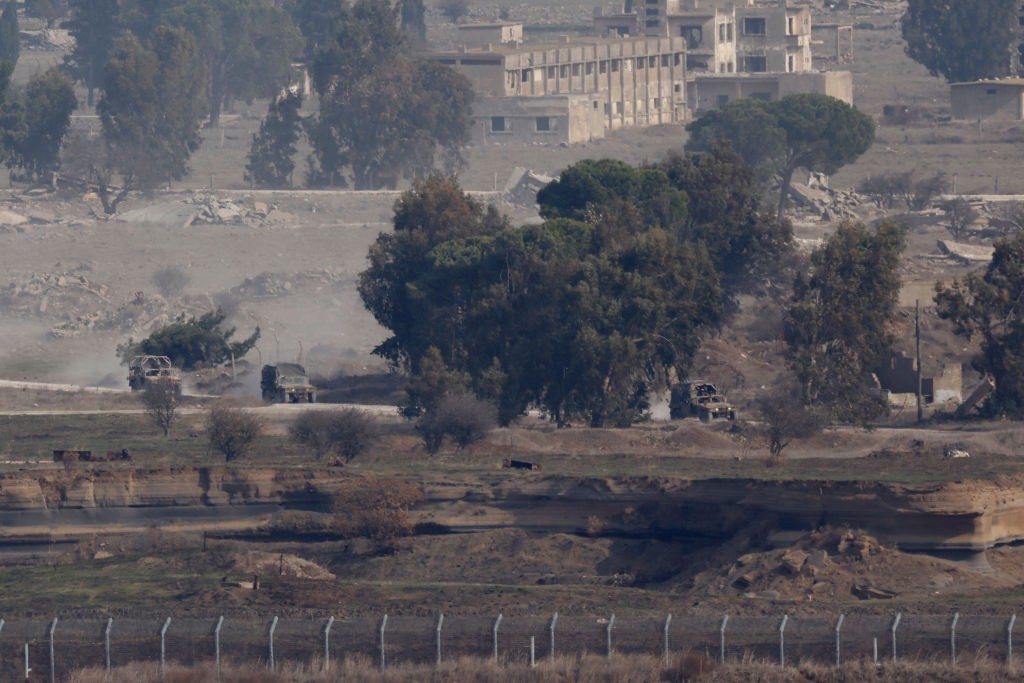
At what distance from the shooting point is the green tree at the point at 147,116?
127562 millimetres

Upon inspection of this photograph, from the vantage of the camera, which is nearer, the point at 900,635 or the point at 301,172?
the point at 900,635

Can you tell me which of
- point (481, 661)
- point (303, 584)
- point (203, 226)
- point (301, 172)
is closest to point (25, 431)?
point (303, 584)

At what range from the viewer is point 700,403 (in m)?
69.3

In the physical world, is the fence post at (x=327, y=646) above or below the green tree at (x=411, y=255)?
below

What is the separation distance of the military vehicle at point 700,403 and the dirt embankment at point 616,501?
18227 mm

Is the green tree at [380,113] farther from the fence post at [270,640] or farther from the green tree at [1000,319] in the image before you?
the fence post at [270,640]

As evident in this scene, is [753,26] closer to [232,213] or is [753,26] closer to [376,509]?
[232,213]

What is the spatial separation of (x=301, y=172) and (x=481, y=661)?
10195 cm

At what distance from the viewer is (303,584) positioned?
148 ft

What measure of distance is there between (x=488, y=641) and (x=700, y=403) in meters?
32.6

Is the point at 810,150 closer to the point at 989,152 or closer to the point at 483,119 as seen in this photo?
the point at 989,152

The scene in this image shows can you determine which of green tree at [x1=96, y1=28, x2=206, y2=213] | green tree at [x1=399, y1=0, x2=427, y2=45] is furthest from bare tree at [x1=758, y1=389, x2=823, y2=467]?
green tree at [x1=399, y1=0, x2=427, y2=45]

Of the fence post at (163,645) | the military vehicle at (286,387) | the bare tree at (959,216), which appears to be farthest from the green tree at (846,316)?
the bare tree at (959,216)

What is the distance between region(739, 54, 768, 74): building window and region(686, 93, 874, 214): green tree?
1310 inches
